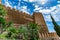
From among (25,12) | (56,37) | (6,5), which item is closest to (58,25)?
(56,37)

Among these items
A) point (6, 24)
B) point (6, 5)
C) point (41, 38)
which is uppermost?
point (6, 5)

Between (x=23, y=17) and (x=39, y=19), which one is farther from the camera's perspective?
(x=39, y=19)

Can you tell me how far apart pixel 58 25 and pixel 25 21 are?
2704 mm

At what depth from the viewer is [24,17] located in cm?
1797

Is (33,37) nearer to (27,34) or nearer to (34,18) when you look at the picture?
(27,34)

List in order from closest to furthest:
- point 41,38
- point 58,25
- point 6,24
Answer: point 6,24 < point 41,38 < point 58,25

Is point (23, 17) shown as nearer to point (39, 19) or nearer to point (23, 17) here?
point (23, 17)

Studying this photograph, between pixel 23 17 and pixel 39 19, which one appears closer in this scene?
pixel 23 17

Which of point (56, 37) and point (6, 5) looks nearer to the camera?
point (56, 37)

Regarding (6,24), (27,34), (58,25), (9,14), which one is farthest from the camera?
(9,14)

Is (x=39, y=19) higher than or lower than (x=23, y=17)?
lower

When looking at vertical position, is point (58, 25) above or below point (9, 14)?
below

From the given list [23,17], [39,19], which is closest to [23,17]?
[23,17]

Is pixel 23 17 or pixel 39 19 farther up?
pixel 23 17
